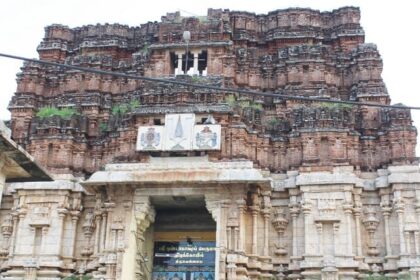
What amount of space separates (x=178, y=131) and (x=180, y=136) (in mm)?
252

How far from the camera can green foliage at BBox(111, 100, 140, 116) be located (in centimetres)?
2628

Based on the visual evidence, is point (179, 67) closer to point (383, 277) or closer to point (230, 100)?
point (230, 100)

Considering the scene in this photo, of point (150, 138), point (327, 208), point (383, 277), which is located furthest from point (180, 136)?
point (383, 277)

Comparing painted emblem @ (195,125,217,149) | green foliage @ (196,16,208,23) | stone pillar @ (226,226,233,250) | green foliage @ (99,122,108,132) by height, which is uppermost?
green foliage @ (196,16,208,23)

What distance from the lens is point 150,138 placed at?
25031 mm

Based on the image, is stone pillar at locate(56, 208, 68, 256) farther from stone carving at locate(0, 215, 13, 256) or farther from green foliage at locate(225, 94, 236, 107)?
green foliage at locate(225, 94, 236, 107)

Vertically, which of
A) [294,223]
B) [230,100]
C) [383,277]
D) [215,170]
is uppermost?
[230,100]

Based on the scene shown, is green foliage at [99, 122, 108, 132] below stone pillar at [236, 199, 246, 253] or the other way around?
the other way around

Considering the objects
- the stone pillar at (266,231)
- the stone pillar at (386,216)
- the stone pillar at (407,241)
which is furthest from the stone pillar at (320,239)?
the stone pillar at (407,241)

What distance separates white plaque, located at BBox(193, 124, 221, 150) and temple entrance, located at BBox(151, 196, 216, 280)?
2020 millimetres

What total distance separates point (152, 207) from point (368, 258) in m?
8.72

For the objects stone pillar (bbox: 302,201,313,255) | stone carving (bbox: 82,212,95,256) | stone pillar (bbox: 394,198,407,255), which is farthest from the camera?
stone carving (bbox: 82,212,95,256)

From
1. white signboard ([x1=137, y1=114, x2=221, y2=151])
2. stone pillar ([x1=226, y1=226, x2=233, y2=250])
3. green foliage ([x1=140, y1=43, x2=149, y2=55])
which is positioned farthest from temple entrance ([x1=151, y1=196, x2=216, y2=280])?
green foliage ([x1=140, y1=43, x2=149, y2=55])

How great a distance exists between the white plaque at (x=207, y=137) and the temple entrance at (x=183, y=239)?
2020mm
